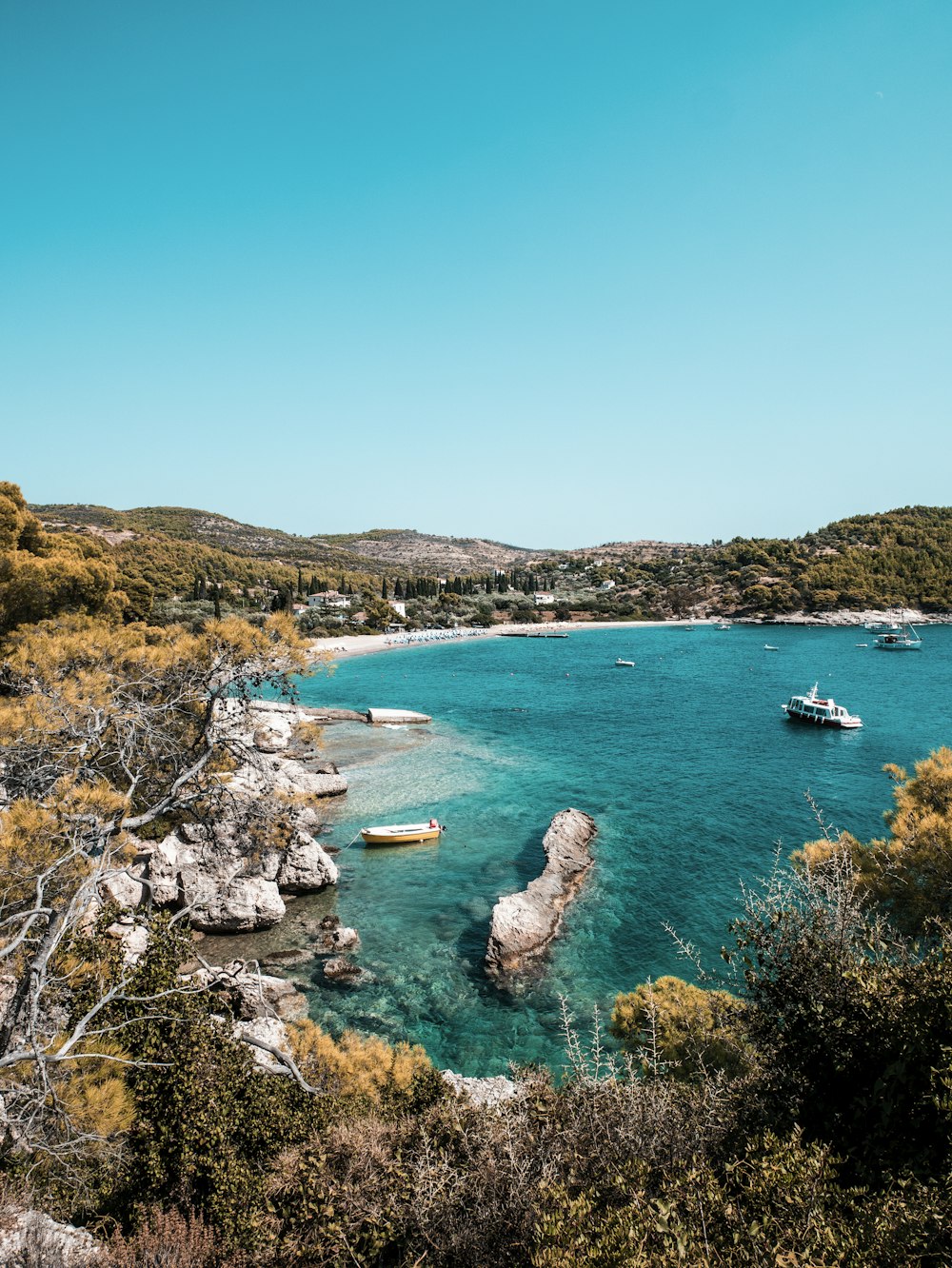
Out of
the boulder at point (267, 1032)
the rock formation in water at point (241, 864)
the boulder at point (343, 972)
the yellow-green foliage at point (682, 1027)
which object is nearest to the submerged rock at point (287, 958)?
the boulder at point (343, 972)

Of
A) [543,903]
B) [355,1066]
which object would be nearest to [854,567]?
[543,903]

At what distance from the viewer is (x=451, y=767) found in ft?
133

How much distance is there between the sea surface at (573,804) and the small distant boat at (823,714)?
4.19ft

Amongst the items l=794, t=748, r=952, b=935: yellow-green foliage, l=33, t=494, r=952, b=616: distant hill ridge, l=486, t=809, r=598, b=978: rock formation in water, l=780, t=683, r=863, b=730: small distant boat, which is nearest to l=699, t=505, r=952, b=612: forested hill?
l=33, t=494, r=952, b=616: distant hill ridge

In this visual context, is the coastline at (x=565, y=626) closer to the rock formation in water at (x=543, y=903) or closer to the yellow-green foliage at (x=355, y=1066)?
the rock formation in water at (x=543, y=903)

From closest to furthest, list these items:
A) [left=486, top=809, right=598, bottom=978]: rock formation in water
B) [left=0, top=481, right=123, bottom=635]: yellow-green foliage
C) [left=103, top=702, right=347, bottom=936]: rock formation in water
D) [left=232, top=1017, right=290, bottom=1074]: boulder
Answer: [left=232, top=1017, right=290, bottom=1074]: boulder
[left=103, top=702, right=347, bottom=936]: rock formation in water
[left=486, top=809, right=598, bottom=978]: rock formation in water
[left=0, top=481, right=123, bottom=635]: yellow-green foliage

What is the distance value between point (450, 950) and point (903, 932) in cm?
1242

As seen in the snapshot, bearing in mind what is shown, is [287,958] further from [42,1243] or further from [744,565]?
[744,565]

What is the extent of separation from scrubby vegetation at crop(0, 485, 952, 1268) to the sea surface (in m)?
6.35

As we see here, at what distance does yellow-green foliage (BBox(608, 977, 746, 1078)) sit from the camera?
10.6 meters

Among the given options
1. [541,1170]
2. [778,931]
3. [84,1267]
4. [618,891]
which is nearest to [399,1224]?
[541,1170]

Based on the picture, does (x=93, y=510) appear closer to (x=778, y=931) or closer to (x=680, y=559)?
(x=680, y=559)

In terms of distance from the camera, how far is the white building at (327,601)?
122 metres

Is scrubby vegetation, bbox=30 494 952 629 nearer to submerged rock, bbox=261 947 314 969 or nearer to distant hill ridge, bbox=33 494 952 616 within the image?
distant hill ridge, bbox=33 494 952 616
